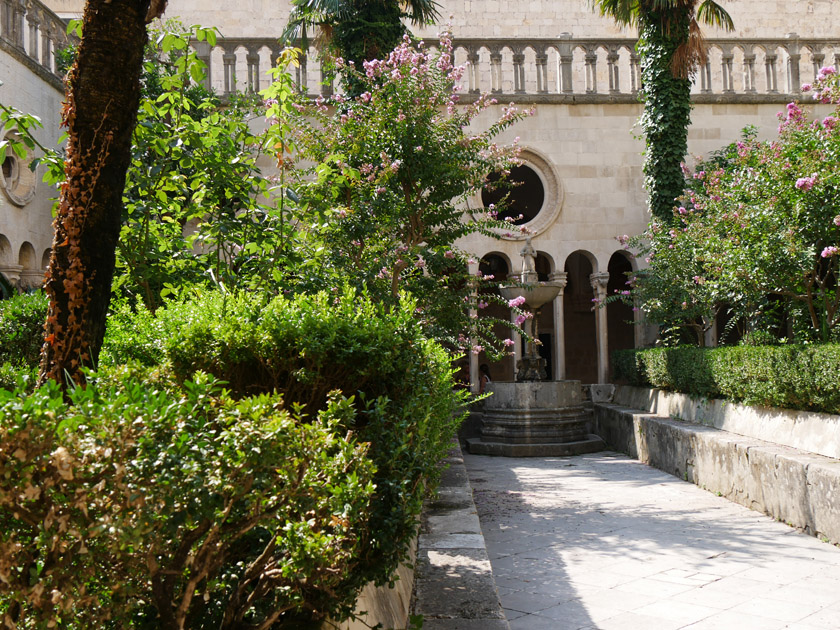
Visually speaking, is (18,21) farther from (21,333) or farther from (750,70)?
(750,70)

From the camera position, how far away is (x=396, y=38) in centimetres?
1171

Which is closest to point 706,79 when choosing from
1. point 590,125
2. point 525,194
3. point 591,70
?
point 591,70

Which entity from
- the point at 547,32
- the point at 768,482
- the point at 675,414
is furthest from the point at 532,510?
the point at 547,32

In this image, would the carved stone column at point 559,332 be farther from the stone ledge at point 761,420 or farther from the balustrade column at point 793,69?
the balustrade column at point 793,69

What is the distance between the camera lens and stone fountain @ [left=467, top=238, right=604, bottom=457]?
11.2 metres

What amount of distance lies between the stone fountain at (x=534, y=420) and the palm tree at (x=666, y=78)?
2.90m

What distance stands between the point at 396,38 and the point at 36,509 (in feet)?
37.0

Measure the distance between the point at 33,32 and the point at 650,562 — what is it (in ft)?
36.8

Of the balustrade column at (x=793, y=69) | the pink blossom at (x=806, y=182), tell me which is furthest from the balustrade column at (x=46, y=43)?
the balustrade column at (x=793, y=69)

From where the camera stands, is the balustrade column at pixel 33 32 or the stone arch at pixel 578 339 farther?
the stone arch at pixel 578 339

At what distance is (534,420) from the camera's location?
11.4 metres

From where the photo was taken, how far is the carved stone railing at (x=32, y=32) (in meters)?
10.4

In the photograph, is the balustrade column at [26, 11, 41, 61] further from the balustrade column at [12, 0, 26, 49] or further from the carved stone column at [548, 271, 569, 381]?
the carved stone column at [548, 271, 569, 381]

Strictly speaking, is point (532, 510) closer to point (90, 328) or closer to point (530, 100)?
point (90, 328)
